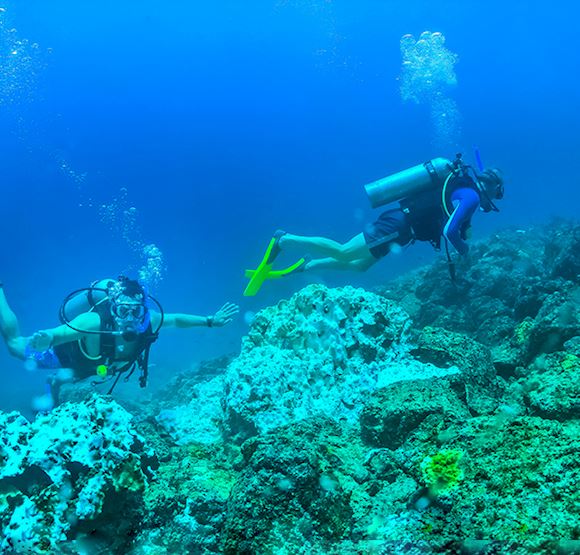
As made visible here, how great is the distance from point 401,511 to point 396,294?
878 centimetres

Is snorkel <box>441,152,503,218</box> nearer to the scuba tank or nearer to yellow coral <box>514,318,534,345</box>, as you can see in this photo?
yellow coral <box>514,318,534,345</box>

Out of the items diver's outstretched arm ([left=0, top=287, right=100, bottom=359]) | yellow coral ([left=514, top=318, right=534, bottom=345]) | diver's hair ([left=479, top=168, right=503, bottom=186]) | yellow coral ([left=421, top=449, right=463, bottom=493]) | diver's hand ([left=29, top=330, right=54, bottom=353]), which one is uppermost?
diver's hair ([left=479, top=168, right=503, bottom=186])

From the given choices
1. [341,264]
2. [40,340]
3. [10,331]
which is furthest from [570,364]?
[10,331]

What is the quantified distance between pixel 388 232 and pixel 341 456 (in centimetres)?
461

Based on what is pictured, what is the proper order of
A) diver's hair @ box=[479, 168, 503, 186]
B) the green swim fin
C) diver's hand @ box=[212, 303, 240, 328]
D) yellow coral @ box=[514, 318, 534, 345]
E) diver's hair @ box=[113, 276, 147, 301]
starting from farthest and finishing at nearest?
1. the green swim fin
2. diver's hand @ box=[212, 303, 240, 328]
3. diver's hair @ box=[479, 168, 503, 186]
4. diver's hair @ box=[113, 276, 147, 301]
5. yellow coral @ box=[514, 318, 534, 345]

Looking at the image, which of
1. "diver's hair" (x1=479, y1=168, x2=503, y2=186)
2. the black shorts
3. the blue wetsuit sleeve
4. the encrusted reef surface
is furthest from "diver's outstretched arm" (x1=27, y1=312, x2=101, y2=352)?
"diver's hair" (x1=479, y1=168, x2=503, y2=186)

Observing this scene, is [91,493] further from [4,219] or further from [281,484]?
[4,219]

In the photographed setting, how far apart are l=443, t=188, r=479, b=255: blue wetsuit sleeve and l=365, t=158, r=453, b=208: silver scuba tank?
557 millimetres

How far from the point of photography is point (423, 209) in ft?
22.6

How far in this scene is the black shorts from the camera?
275 inches

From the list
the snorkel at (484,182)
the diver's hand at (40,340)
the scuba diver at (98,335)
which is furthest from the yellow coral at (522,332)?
the diver's hand at (40,340)

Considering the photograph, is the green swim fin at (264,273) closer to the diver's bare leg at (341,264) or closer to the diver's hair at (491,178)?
the diver's bare leg at (341,264)

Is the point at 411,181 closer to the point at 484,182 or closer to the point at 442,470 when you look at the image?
the point at 484,182

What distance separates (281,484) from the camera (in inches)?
89.3
